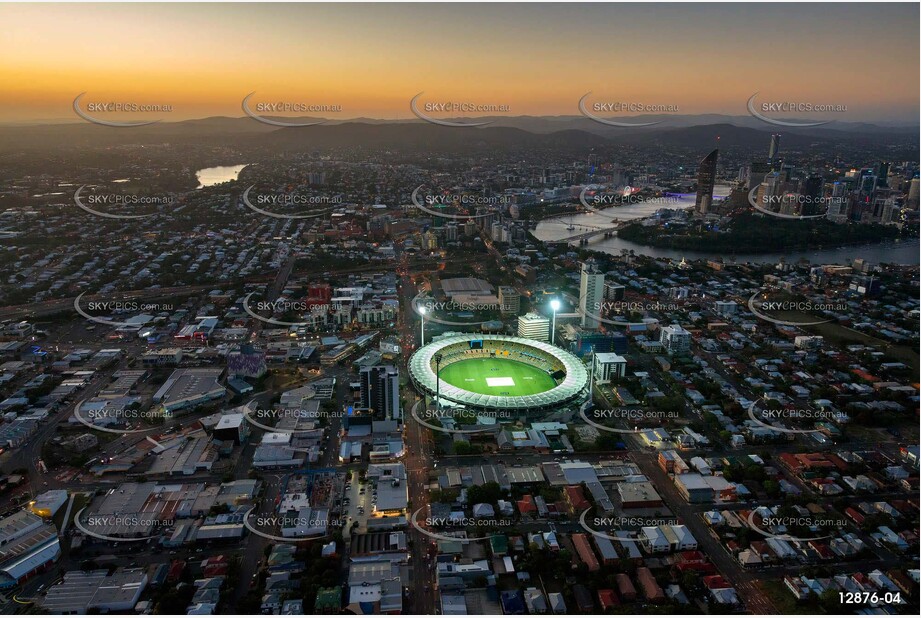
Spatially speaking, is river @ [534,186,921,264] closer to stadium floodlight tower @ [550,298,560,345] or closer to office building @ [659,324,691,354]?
office building @ [659,324,691,354]

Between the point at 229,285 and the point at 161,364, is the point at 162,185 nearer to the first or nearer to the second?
the point at 229,285

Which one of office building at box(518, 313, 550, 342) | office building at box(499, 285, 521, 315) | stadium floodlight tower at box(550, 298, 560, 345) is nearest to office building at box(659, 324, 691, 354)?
stadium floodlight tower at box(550, 298, 560, 345)

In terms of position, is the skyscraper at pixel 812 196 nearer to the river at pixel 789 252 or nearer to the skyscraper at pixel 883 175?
the river at pixel 789 252

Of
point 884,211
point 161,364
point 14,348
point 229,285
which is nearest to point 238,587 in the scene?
point 161,364

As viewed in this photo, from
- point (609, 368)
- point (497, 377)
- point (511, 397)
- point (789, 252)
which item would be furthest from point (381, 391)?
point (789, 252)

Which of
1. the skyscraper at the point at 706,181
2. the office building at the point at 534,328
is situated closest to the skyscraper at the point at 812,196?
the skyscraper at the point at 706,181

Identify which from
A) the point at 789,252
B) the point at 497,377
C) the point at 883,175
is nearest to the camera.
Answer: the point at 497,377

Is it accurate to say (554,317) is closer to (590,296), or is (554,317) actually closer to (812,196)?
(590,296)
